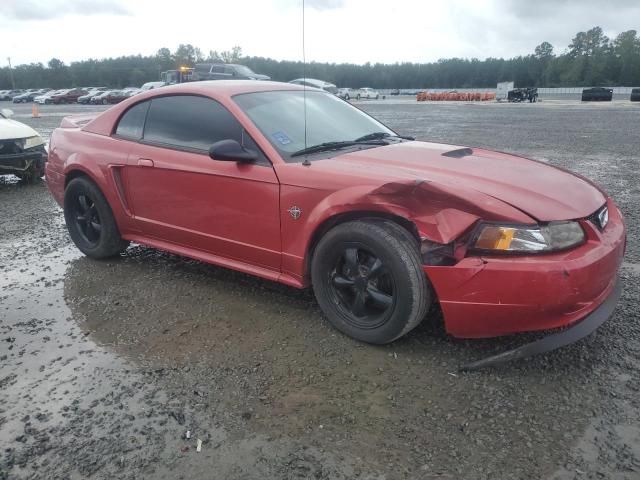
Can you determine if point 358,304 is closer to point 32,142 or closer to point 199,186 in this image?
point 199,186

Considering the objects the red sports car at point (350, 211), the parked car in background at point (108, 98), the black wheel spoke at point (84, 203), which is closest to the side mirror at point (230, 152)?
the red sports car at point (350, 211)

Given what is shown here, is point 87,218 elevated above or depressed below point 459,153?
below

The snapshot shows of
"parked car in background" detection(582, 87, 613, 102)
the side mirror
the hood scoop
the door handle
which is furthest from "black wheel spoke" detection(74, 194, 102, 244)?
"parked car in background" detection(582, 87, 613, 102)

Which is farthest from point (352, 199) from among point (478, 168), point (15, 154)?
point (15, 154)

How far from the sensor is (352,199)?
2668 millimetres

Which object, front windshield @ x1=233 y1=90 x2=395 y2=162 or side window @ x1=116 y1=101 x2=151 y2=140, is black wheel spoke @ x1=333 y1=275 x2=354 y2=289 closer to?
front windshield @ x1=233 y1=90 x2=395 y2=162

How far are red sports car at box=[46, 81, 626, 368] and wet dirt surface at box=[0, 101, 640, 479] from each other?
10.6 inches

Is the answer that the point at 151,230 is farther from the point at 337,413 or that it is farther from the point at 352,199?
the point at 337,413

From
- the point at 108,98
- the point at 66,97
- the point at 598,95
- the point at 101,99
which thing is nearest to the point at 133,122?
the point at 598,95

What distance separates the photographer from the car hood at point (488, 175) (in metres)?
2.48

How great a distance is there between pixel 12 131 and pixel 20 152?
35 centimetres

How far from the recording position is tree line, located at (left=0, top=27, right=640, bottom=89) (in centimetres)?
8256

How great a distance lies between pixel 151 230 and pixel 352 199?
1839 millimetres

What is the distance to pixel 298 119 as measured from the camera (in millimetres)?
3395
